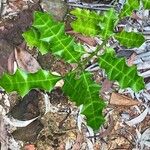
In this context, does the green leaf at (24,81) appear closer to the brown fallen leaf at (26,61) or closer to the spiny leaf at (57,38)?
the spiny leaf at (57,38)

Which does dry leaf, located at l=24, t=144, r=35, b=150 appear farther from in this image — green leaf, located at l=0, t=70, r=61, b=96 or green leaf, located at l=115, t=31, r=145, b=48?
green leaf, located at l=115, t=31, r=145, b=48

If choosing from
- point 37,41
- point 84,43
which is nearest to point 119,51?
point 84,43

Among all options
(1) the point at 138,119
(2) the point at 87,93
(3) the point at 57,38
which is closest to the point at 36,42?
(3) the point at 57,38

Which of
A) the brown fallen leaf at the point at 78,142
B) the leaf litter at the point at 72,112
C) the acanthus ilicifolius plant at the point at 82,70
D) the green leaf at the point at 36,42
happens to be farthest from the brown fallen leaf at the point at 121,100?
the green leaf at the point at 36,42

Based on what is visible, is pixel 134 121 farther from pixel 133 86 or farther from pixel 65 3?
pixel 65 3

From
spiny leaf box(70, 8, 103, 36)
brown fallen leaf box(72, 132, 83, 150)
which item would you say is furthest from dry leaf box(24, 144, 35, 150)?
spiny leaf box(70, 8, 103, 36)

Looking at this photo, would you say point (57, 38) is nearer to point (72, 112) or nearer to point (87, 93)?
point (87, 93)
